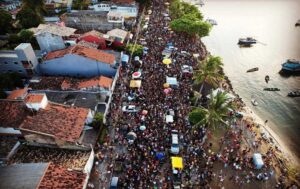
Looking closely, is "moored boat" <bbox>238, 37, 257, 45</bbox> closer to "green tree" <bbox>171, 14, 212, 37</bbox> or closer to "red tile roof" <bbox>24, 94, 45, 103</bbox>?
"green tree" <bbox>171, 14, 212, 37</bbox>

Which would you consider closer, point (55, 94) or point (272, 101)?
point (55, 94)

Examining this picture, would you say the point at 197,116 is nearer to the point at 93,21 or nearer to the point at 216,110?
the point at 216,110

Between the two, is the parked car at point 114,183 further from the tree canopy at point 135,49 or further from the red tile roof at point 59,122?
the tree canopy at point 135,49

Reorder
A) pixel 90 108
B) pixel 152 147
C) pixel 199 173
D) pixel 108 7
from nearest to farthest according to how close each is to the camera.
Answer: pixel 199 173 < pixel 152 147 < pixel 90 108 < pixel 108 7

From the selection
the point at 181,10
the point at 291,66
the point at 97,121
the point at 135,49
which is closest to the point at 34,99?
the point at 97,121

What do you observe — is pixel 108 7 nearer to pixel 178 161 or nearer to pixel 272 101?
pixel 272 101

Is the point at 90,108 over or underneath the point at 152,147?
over

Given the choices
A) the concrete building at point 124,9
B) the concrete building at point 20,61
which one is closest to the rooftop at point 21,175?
the concrete building at point 20,61

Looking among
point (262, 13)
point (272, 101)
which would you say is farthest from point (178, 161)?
point (262, 13)
